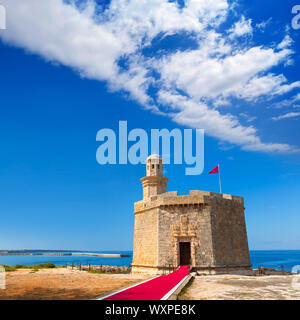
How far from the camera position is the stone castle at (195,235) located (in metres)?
21.0

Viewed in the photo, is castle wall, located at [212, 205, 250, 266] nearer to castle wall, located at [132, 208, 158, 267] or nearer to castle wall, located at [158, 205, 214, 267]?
castle wall, located at [158, 205, 214, 267]

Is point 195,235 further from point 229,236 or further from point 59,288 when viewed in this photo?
point 59,288

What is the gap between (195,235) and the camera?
21.5 meters

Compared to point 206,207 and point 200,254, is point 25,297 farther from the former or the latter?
point 206,207

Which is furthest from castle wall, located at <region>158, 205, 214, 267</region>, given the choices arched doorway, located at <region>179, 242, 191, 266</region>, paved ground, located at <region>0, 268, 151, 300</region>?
paved ground, located at <region>0, 268, 151, 300</region>

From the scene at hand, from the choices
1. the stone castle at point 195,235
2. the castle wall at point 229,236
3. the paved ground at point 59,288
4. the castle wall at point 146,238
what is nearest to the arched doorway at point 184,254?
the stone castle at point 195,235

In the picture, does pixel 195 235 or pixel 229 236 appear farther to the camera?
pixel 229 236

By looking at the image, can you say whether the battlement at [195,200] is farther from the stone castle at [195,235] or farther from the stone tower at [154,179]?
the stone tower at [154,179]

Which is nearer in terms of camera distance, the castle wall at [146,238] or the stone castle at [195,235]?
the stone castle at [195,235]

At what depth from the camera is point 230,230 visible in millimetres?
22891

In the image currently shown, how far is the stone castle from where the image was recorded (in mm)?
20984

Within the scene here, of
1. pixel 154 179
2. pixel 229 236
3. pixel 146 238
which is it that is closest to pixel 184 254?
pixel 146 238
